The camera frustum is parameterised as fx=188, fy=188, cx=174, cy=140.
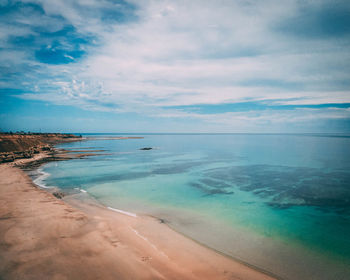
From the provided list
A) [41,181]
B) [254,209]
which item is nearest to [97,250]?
[254,209]

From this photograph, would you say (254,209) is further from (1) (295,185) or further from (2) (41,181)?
(2) (41,181)

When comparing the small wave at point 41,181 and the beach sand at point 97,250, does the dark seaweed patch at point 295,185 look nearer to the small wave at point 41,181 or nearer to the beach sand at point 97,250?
the beach sand at point 97,250

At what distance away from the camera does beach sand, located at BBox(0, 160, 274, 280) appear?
6531mm

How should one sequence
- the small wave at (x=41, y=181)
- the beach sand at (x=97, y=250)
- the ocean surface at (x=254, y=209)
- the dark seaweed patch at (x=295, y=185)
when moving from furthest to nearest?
the small wave at (x=41, y=181) → the dark seaweed patch at (x=295, y=185) → the ocean surface at (x=254, y=209) → the beach sand at (x=97, y=250)

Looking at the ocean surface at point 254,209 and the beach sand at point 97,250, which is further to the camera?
the ocean surface at point 254,209

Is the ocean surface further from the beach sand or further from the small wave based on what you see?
the beach sand

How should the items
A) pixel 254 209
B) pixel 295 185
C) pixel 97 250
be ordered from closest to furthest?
pixel 97 250 < pixel 254 209 < pixel 295 185

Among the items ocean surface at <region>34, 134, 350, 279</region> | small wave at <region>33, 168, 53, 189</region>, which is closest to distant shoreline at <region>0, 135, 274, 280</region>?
ocean surface at <region>34, 134, 350, 279</region>

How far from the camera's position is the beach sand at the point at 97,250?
6531 mm

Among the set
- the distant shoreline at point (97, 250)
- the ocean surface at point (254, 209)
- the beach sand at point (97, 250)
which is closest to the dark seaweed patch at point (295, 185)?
the ocean surface at point (254, 209)

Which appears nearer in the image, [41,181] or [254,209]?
[254,209]

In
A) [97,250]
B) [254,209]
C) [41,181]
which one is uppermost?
[41,181]

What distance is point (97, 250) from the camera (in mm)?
7770

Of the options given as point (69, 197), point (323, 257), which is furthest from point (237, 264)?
point (69, 197)
